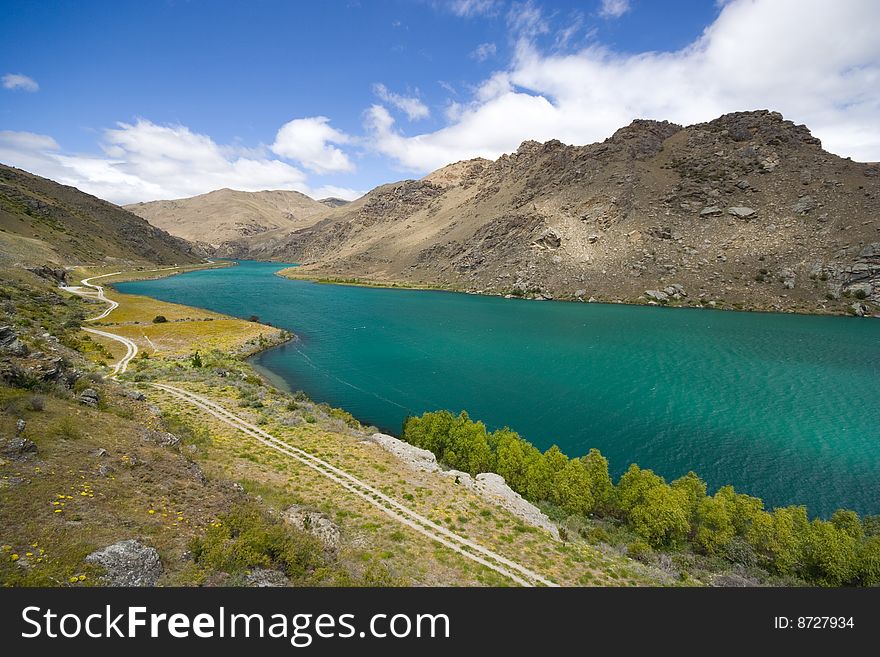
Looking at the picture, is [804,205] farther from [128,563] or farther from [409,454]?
[128,563]

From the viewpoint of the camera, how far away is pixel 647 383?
5238 centimetres

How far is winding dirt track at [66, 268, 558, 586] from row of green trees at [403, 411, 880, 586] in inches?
401

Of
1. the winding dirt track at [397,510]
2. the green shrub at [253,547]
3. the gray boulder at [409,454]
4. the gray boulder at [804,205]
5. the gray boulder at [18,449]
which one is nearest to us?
the green shrub at [253,547]

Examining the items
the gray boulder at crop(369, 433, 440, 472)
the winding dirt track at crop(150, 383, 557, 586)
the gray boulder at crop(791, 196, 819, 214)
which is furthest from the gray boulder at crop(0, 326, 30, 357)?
the gray boulder at crop(791, 196, 819, 214)

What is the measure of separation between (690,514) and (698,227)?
152m

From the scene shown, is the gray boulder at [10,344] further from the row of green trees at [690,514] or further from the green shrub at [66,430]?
the row of green trees at [690,514]

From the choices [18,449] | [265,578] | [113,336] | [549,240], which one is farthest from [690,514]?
[549,240]

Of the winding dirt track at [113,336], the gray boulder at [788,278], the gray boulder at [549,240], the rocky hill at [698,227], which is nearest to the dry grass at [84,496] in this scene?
the winding dirt track at [113,336]

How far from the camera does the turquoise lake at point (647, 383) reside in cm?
3376

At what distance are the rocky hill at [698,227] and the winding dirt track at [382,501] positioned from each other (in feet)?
403

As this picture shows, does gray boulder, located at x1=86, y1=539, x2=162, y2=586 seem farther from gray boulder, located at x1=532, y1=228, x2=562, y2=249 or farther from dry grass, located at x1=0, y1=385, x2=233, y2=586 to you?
gray boulder, located at x1=532, y1=228, x2=562, y2=249

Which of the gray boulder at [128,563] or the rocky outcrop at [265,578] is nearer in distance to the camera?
the gray boulder at [128,563]

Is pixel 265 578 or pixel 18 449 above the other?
pixel 18 449

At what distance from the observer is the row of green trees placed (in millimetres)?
19109
